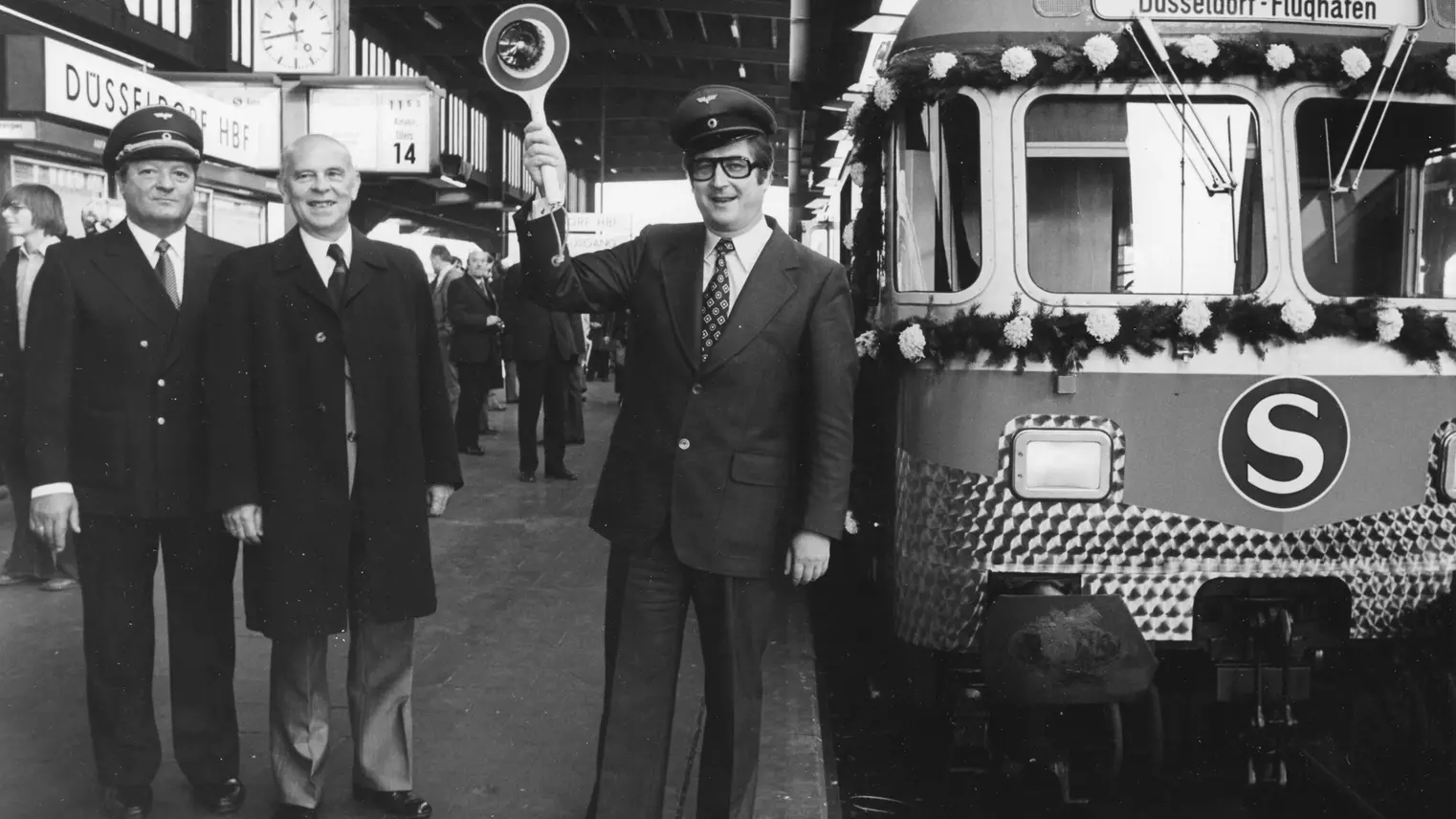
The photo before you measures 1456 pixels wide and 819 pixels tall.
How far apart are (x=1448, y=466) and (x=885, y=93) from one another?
223cm

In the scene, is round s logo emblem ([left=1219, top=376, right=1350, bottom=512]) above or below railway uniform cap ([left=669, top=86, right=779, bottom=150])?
below

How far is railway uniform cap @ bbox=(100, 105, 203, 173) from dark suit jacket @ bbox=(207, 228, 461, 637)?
0.39 meters

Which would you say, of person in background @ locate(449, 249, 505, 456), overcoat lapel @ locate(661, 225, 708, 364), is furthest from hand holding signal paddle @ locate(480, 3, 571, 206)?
person in background @ locate(449, 249, 505, 456)

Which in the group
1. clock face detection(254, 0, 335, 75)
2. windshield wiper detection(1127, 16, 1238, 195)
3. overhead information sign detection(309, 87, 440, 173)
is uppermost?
clock face detection(254, 0, 335, 75)

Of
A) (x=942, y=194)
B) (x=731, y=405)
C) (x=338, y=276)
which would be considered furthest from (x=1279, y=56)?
(x=338, y=276)

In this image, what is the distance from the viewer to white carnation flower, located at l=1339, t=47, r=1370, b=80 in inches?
174

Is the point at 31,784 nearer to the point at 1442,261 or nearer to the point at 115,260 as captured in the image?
the point at 115,260

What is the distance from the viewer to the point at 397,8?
2234 centimetres

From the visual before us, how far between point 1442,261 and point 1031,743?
221cm

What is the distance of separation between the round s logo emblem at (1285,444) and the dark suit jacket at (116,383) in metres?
3.19

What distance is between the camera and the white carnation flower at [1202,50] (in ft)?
14.3

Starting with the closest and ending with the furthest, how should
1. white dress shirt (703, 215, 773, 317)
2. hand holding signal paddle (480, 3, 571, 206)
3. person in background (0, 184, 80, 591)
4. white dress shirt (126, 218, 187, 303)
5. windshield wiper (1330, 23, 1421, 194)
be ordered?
white dress shirt (703, 215, 773, 317), hand holding signal paddle (480, 3, 571, 206), white dress shirt (126, 218, 187, 303), windshield wiper (1330, 23, 1421, 194), person in background (0, 184, 80, 591)

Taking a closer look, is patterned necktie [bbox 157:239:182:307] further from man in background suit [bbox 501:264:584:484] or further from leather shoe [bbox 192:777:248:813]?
man in background suit [bbox 501:264:584:484]

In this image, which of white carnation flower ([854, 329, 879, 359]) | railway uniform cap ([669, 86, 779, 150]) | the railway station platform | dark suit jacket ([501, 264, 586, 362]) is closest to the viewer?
railway uniform cap ([669, 86, 779, 150])
